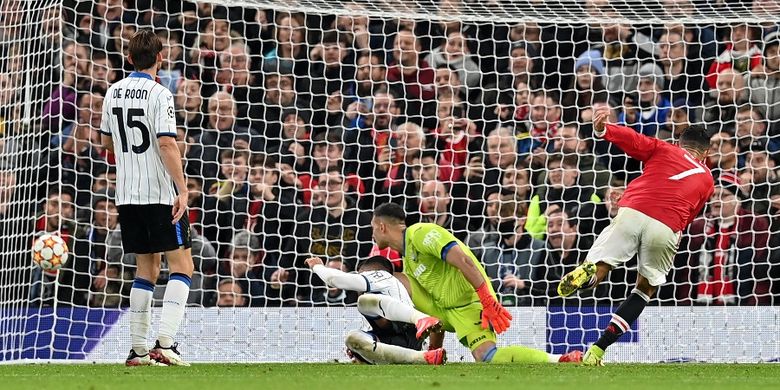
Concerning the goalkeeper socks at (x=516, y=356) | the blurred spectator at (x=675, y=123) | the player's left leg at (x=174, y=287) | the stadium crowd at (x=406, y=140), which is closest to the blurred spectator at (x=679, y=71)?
the stadium crowd at (x=406, y=140)

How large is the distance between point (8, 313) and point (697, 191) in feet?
18.4

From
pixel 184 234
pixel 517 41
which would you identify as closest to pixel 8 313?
pixel 184 234

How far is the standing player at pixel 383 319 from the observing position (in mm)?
7789

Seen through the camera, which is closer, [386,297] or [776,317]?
[386,297]

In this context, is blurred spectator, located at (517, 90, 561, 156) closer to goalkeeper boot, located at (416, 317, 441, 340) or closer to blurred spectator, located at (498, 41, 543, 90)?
blurred spectator, located at (498, 41, 543, 90)

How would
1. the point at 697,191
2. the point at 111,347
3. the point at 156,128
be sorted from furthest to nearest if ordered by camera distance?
the point at 111,347 < the point at 697,191 < the point at 156,128

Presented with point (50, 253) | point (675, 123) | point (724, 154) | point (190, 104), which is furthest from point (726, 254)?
point (50, 253)

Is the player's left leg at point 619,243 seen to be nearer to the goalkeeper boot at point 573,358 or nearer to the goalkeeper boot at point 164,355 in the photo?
the goalkeeper boot at point 573,358

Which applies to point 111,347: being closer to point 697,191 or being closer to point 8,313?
point 8,313

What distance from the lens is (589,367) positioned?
23.2 ft

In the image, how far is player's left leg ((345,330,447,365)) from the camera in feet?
25.2

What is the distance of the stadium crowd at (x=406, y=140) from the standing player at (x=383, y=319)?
101 inches

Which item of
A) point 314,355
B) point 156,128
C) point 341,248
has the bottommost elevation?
point 314,355

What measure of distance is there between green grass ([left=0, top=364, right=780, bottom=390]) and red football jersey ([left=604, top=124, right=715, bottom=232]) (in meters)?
0.96
